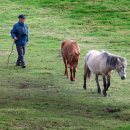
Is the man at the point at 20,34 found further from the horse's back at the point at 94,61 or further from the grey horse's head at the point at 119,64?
the grey horse's head at the point at 119,64

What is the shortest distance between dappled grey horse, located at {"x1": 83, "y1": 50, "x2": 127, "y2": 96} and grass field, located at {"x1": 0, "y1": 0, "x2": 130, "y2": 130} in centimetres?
55

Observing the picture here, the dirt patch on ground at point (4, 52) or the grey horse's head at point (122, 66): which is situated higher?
the grey horse's head at point (122, 66)

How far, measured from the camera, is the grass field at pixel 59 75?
39.0 feet

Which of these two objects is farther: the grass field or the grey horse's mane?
the grey horse's mane

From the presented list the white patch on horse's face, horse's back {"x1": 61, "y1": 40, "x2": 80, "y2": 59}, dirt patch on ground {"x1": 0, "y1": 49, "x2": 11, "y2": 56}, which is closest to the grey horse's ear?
the white patch on horse's face

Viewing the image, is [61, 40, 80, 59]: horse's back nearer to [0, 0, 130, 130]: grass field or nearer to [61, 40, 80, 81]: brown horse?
[61, 40, 80, 81]: brown horse

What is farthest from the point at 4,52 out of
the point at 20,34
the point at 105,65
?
the point at 105,65

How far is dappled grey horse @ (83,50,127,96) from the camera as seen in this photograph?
14.5 metres

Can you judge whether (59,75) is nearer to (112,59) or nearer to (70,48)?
(70,48)

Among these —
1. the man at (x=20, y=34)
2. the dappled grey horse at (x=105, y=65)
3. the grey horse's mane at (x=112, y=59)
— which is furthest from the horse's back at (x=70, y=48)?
the grey horse's mane at (x=112, y=59)

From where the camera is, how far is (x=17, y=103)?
13664mm

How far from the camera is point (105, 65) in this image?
15.0m

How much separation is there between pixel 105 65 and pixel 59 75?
3.53 metres

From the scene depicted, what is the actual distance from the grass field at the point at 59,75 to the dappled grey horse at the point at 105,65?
0.55m
